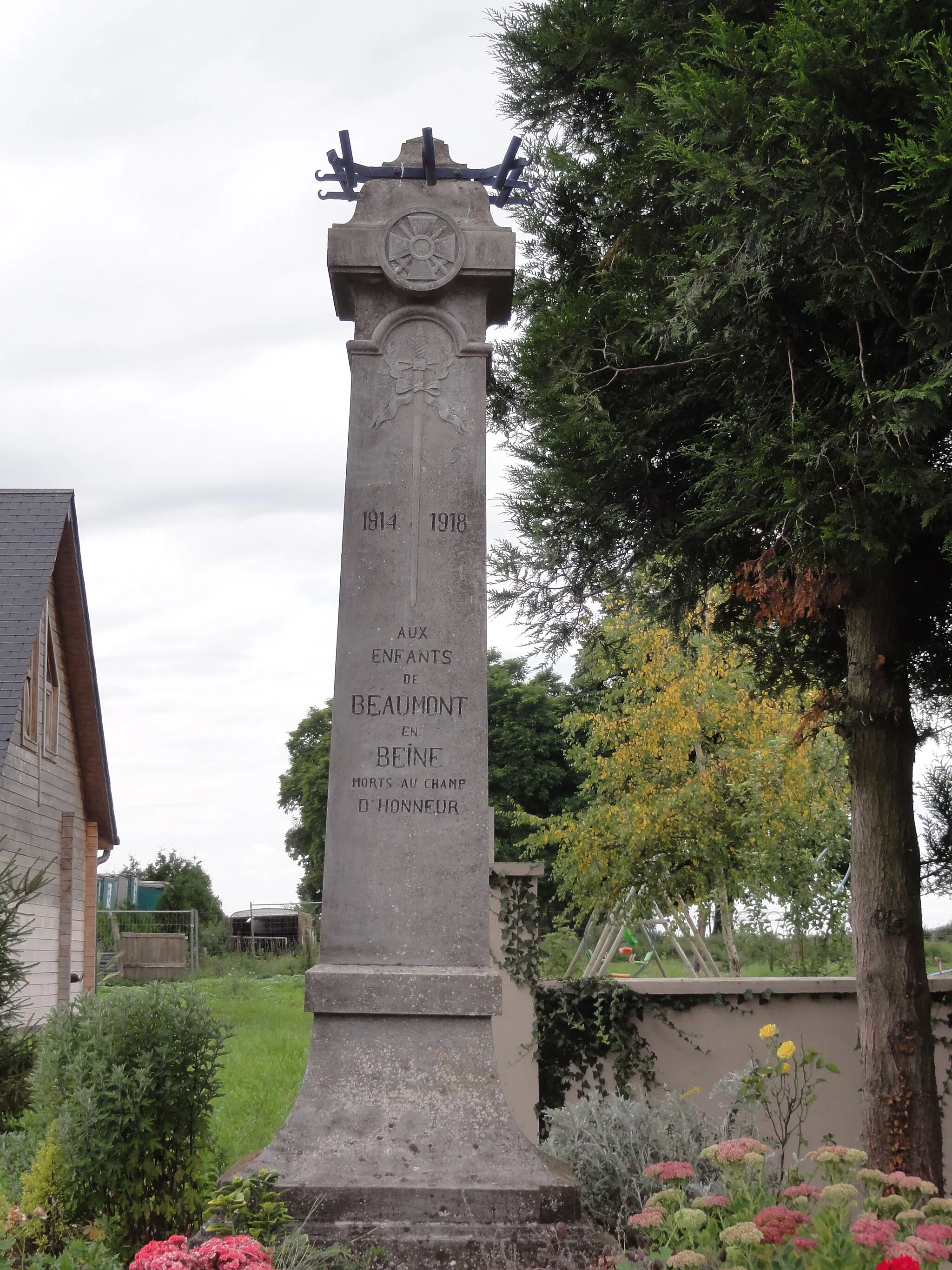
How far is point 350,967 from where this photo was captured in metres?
5.16

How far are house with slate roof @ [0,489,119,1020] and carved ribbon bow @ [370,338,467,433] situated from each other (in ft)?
32.0

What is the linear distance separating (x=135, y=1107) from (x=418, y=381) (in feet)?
11.9

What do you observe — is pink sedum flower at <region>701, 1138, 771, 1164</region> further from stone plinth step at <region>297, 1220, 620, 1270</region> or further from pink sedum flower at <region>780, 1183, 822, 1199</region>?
stone plinth step at <region>297, 1220, 620, 1270</region>

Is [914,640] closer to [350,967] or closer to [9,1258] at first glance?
[350,967]

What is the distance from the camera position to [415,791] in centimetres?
532

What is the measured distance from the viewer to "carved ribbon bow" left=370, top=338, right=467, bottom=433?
571 cm

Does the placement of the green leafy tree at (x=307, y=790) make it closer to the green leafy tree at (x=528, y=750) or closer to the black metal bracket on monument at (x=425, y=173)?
the green leafy tree at (x=528, y=750)

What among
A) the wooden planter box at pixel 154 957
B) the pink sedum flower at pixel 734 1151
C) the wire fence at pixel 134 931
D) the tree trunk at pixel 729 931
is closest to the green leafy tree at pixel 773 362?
the pink sedum flower at pixel 734 1151

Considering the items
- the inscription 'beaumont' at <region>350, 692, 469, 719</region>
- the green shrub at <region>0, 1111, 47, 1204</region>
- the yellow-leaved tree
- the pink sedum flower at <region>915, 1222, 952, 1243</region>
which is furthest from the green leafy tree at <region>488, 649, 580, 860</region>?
the pink sedum flower at <region>915, 1222, 952, 1243</region>

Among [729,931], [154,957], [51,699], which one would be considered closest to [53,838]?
[51,699]

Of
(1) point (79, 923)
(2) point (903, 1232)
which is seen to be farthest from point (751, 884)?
(2) point (903, 1232)

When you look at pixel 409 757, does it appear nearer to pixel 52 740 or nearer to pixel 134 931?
pixel 52 740

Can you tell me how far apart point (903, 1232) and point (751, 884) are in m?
12.4

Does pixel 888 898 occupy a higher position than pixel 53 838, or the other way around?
pixel 53 838
